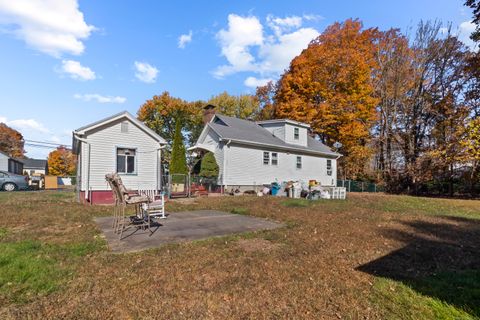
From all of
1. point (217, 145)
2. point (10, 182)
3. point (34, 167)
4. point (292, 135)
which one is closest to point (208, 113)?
point (217, 145)

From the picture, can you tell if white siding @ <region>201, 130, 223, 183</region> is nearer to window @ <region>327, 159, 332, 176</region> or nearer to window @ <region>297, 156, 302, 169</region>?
window @ <region>297, 156, 302, 169</region>

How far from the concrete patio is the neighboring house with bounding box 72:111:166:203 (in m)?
5.31

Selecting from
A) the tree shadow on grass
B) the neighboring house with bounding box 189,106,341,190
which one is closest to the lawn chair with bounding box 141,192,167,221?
the tree shadow on grass

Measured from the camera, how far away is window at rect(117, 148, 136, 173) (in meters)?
13.8

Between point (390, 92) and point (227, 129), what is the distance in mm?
15786

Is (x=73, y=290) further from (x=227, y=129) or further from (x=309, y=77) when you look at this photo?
(x=309, y=77)

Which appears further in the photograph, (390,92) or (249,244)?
(390,92)

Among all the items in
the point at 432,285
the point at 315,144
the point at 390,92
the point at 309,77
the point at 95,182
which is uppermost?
the point at 309,77

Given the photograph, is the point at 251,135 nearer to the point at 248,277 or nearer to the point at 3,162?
the point at 248,277

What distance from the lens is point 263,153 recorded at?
20188 millimetres

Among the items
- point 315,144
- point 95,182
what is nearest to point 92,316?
point 95,182

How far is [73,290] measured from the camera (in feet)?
10.9

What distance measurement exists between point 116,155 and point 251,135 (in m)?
9.82

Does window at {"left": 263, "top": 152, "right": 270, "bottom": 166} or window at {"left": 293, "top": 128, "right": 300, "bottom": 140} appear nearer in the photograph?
window at {"left": 263, "top": 152, "right": 270, "bottom": 166}
